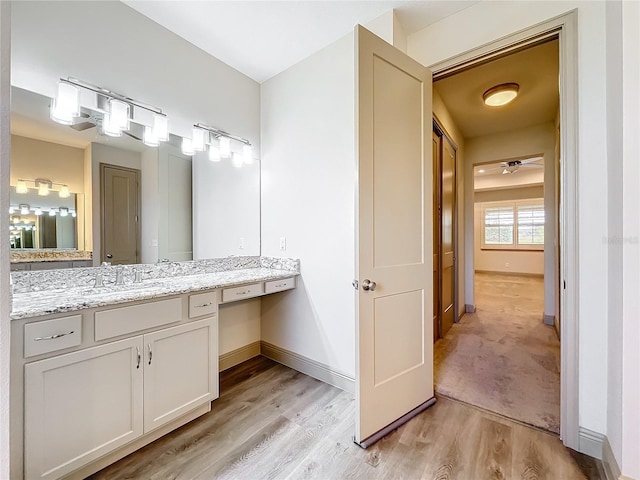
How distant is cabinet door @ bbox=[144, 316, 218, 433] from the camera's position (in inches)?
60.7

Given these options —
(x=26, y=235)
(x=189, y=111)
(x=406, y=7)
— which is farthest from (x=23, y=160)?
(x=406, y=7)

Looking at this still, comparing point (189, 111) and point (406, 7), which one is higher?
point (406, 7)

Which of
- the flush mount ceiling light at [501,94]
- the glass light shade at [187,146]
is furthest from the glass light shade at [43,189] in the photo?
the flush mount ceiling light at [501,94]

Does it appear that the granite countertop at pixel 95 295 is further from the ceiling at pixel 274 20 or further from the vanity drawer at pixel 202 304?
the ceiling at pixel 274 20

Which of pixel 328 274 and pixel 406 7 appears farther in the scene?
pixel 328 274

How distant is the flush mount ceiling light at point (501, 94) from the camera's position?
2762 mm

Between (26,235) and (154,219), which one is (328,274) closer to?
(154,219)

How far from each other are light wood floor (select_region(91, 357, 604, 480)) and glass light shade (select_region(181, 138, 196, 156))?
6.32 feet

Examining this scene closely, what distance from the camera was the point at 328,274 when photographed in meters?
2.25

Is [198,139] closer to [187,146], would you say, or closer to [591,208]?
[187,146]

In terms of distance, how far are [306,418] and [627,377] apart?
1633mm

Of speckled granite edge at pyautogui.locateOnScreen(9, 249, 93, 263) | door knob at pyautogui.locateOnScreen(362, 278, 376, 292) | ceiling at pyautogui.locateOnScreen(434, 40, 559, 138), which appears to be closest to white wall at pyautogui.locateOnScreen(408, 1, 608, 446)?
ceiling at pyautogui.locateOnScreen(434, 40, 559, 138)

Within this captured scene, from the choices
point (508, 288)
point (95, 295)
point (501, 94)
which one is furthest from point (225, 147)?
point (508, 288)

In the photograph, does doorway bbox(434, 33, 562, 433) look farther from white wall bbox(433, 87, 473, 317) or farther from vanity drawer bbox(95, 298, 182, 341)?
vanity drawer bbox(95, 298, 182, 341)
